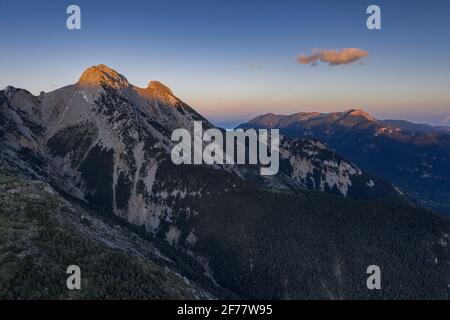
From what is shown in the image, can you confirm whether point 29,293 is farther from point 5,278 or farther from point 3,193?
point 3,193

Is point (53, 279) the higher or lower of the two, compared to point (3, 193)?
lower

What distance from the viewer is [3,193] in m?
177
